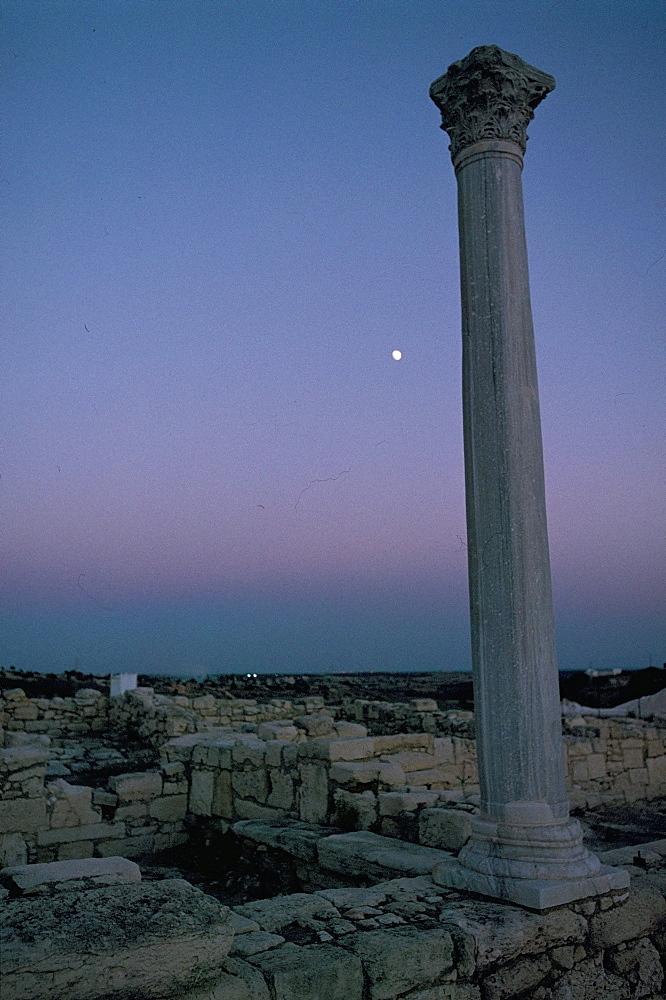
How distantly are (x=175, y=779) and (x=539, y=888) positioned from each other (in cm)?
538

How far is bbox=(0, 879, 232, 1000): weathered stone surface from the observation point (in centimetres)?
253

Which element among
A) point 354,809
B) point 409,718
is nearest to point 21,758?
point 354,809

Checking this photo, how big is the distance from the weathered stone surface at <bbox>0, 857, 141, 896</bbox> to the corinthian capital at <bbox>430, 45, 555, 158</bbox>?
16.3 ft

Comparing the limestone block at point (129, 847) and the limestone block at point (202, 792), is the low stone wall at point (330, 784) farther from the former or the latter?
the limestone block at point (129, 847)

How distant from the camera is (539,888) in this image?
3.88 m

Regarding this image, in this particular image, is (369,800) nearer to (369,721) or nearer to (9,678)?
(369,721)

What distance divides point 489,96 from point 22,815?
23.9 ft

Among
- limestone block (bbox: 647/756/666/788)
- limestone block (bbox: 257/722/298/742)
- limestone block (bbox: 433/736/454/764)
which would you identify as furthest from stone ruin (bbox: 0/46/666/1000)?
limestone block (bbox: 647/756/666/788)

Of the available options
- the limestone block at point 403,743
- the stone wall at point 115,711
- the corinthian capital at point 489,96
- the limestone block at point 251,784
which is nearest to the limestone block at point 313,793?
the limestone block at point 251,784

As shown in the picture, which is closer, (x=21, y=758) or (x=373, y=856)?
(x=373, y=856)

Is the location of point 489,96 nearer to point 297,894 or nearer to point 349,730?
point 297,894

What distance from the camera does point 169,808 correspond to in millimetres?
8273

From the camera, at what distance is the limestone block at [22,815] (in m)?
7.22

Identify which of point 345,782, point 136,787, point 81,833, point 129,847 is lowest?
point 129,847
